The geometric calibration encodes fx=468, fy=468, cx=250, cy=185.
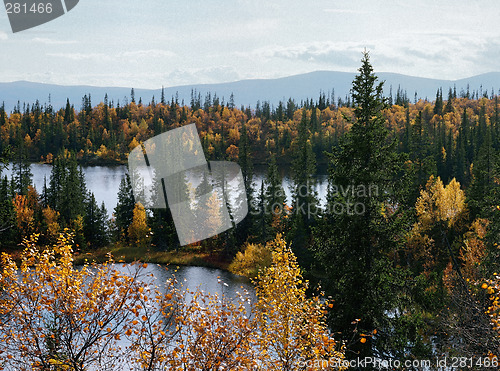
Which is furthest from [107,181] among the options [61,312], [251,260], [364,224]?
[61,312]

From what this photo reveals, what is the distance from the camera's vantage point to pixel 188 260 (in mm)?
52906

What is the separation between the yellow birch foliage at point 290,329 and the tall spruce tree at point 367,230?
206cm

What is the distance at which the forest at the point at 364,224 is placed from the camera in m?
16.1

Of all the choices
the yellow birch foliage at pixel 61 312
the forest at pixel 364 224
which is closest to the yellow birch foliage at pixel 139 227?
the forest at pixel 364 224

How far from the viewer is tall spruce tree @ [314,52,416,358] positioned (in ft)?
53.0

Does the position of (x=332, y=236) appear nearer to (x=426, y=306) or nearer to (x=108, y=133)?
(x=426, y=306)

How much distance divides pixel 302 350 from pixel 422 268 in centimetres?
3576

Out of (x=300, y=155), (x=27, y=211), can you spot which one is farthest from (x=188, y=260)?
(x=27, y=211)

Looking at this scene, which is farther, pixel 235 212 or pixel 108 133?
pixel 108 133

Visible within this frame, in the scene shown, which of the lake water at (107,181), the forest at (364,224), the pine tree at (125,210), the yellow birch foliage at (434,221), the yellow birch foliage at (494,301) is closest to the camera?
the yellow birch foliage at (494,301)

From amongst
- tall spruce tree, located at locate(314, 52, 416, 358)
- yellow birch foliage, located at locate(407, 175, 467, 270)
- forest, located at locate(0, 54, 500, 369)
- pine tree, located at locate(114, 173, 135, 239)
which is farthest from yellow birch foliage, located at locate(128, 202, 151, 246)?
tall spruce tree, located at locate(314, 52, 416, 358)

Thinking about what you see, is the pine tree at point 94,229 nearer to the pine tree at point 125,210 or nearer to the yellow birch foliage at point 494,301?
the pine tree at point 125,210

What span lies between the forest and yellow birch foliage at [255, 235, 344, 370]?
614mm

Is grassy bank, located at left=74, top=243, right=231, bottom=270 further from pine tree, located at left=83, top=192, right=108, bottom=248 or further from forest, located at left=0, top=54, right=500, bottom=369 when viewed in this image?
pine tree, located at left=83, top=192, right=108, bottom=248
